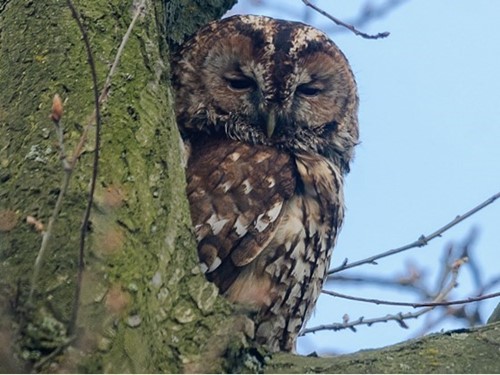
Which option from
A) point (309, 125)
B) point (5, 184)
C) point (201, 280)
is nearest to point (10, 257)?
point (5, 184)

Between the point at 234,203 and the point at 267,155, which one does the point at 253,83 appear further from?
the point at 234,203

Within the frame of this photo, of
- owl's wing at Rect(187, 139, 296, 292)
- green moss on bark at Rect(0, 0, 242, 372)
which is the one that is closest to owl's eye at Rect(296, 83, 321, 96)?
owl's wing at Rect(187, 139, 296, 292)

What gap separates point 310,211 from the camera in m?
2.87

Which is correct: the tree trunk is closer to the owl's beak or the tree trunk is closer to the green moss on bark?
the green moss on bark

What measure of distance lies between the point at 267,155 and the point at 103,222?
1.12 m

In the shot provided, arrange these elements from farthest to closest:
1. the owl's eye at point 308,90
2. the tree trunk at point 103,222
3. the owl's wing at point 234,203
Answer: the owl's eye at point 308,90, the owl's wing at point 234,203, the tree trunk at point 103,222

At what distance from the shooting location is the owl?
270 cm

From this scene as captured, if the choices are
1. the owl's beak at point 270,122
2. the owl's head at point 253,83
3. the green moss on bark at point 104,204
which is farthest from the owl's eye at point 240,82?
the green moss on bark at point 104,204

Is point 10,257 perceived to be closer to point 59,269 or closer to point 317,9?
point 59,269

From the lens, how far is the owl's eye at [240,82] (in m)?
3.21

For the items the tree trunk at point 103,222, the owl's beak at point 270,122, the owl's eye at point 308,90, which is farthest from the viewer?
the owl's eye at point 308,90

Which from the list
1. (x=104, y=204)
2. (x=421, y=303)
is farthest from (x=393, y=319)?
(x=104, y=204)

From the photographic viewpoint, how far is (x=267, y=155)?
301 cm

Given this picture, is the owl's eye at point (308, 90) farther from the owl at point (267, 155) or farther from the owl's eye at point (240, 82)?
the owl's eye at point (240, 82)
